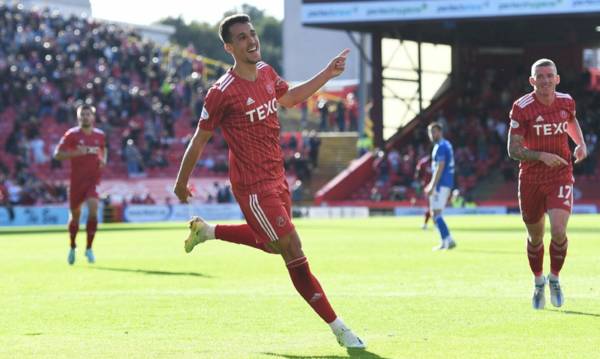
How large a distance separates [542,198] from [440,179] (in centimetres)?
1229

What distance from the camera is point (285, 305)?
45.1ft

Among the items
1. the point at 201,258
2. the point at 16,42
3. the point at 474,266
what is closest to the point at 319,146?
the point at 16,42

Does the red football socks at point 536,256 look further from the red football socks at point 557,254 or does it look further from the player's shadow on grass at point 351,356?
the player's shadow on grass at point 351,356

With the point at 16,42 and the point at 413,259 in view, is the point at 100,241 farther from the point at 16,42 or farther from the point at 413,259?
the point at 16,42

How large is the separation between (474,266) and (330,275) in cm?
246

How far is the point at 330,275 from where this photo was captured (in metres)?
18.4

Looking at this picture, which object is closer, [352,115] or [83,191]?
[83,191]

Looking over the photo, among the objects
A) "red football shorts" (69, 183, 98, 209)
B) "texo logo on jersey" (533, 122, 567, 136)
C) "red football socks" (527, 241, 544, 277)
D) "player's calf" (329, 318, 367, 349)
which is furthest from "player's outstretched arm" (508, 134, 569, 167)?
"red football shorts" (69, 183, 98, 209)

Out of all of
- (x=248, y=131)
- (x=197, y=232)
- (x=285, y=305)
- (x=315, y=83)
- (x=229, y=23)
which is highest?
(x=229, y=23)

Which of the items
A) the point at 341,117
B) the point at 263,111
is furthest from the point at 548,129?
the point at 341,117

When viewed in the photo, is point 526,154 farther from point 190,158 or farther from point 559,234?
point 190,158

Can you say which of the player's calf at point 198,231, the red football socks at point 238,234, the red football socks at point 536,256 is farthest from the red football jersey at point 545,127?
the player's calf at point 198,231

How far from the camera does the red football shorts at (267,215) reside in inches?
405

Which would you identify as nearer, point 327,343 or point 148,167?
point 327,343
